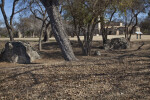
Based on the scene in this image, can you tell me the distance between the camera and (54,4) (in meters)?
7.39

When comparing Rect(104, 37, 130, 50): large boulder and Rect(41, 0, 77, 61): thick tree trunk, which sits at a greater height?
Rect(41, 0, 77, 61): thick tree trunk

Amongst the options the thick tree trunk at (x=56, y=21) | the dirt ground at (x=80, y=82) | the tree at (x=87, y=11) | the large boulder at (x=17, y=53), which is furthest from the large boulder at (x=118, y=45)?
the dirt ground at (x=80, y=82)

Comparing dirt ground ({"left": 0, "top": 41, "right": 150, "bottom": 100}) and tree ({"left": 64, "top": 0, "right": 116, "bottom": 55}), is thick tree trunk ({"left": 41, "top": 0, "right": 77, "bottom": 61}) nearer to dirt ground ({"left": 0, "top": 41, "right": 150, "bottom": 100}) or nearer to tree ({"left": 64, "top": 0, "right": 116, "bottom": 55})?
dirt ground ({"left": 0, "top": 41, "right": 150, "bottom": 100})

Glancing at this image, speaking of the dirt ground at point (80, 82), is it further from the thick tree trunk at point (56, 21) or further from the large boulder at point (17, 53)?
the large boulder at point (17, 53)

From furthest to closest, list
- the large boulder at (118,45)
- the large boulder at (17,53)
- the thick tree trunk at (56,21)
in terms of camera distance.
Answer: the large boulder at (118,45) → the large boulder at (17,53) → the thick tree trunk at (56,21)

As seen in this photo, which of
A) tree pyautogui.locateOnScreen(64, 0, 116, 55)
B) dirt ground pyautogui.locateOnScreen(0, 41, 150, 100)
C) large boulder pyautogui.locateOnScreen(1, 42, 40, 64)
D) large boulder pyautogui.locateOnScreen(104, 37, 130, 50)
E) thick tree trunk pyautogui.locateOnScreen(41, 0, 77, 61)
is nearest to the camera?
dirt ground pyautogui.locateOnScreen(0, 41, 150, 100)

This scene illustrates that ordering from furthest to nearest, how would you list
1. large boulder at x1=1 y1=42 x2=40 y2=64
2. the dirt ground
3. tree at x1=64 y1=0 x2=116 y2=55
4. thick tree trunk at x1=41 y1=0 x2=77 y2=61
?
tree at x1=64 y1=0 x2=116 y2=55 → large boulder at x1=1 y1=42 x2=40 y2=64 → thick tree trunk at x1=41 y1=0 x2=77 y2=61 → the dirt ground

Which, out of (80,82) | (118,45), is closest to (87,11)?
(118,45)

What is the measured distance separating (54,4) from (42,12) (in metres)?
9.31

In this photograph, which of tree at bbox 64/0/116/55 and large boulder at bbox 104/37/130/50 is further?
large boulder at bbox 104/37/130/50

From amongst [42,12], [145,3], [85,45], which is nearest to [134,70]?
[85,45]

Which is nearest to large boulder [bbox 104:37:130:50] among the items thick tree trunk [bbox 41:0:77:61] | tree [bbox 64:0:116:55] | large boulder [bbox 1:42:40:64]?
tree [bbox 64:0:116:55]

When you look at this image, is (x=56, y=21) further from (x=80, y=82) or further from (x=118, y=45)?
(x=118, y=45)

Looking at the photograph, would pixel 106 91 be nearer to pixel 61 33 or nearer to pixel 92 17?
pixel 61 33
